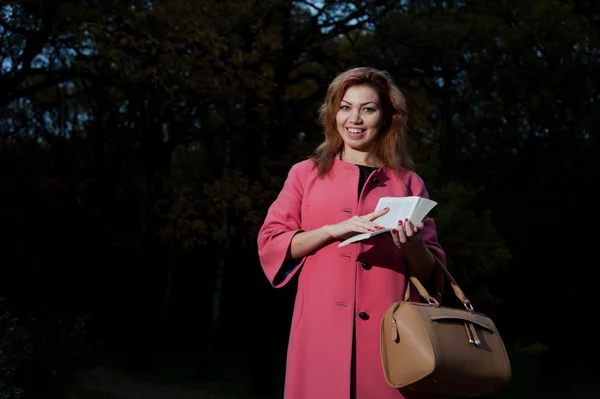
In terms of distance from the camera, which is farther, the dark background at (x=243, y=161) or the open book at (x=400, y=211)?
the dark background at (x=243, y=161)

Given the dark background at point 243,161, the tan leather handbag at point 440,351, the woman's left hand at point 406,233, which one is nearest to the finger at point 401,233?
the woman's left hand at point 406,233

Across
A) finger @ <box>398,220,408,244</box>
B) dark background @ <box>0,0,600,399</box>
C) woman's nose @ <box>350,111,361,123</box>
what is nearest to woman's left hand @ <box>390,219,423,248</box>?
finger @ <box>398,220,408,244</box>

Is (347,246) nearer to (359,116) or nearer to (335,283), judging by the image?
(335,283)

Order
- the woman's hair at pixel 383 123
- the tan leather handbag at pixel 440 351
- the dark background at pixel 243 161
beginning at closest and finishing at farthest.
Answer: the tan leather handbag at pixel 440 351 → the woman's hair at pixel 383 123 → the dark background at pixel 243 161

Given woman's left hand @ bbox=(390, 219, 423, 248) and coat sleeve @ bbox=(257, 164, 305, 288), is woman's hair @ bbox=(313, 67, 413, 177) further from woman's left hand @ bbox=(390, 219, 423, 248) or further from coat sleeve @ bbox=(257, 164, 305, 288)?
woman's left hand @ bbox=(390, 219, 423, 248)

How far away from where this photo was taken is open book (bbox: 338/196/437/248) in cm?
249

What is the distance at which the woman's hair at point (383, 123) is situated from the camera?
2.90 metres

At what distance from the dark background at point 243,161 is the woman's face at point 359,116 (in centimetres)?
709

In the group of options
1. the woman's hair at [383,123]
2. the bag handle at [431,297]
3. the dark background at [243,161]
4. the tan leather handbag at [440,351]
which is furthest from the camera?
the dark background at [243,161]

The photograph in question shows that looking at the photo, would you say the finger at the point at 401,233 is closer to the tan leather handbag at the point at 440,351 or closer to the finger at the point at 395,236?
the finger at the point at 395,236

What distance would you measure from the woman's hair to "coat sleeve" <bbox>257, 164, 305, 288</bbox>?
125mm

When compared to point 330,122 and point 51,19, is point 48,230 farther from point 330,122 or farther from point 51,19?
point 330,122

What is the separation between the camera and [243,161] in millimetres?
13867

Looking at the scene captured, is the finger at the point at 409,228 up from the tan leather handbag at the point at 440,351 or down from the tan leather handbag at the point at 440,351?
up
